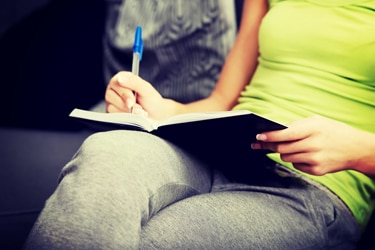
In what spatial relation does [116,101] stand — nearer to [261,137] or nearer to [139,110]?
[139,110]

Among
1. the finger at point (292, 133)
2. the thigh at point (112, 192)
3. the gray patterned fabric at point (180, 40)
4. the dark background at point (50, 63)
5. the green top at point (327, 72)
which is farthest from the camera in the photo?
the dark background at point (50, 63)

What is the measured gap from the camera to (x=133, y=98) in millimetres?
767

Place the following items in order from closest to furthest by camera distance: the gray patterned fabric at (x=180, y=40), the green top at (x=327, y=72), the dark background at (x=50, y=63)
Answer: the green top at (x=327, y=72) < the gray patterned fabric at (x=180, y=40) < the dark background at (x=50, y=63)

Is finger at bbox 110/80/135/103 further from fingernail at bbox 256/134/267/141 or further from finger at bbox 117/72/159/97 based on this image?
fingernail at bbox 256/134/267/141

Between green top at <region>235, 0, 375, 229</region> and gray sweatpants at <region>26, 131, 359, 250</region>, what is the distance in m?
0.05

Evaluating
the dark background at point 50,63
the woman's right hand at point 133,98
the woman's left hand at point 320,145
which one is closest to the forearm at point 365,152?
the woman's left hand at point 320,145

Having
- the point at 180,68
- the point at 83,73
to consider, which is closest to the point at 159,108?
the point at 180,68

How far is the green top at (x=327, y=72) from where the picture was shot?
0.74 m

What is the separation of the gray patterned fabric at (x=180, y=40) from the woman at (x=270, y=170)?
0.31 metres

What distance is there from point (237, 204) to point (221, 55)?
658 millimetres

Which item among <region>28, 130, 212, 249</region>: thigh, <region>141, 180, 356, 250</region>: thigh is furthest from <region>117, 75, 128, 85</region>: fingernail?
<region>141, 180, 356, 250</region>: thigh

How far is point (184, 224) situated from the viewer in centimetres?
56

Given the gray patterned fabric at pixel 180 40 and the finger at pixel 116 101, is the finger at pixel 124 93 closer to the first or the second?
the finger at pixel 116 101

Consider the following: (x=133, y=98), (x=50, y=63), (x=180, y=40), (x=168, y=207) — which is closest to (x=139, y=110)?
(x=133, y=98)
